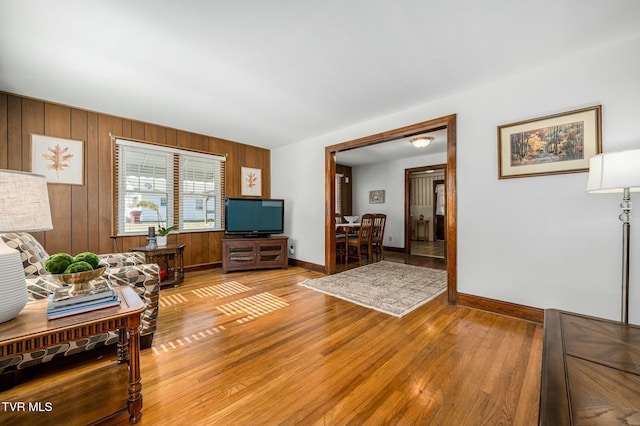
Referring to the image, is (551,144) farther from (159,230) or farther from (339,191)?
(339,191)

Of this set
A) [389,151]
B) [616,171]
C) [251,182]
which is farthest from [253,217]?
[616,171]

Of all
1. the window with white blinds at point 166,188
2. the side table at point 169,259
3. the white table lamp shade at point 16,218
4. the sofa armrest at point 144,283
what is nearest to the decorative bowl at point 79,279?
the white table lamp shade at point 16,218

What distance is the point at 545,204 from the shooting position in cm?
235

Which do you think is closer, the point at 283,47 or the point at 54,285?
the point at 54,285

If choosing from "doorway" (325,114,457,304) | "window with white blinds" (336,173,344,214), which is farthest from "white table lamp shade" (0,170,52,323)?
"window with white blinds" (336,173,344,214)

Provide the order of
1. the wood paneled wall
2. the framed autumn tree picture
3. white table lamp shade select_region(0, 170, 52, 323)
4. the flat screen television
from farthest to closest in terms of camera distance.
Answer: the flat screen television, the framed autumn tree picture, the wood paneled wall, white table lamp shade select_region(0, 170, 52, 323)

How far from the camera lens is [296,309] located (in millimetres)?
2725

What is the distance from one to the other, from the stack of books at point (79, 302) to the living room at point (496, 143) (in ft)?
5.97

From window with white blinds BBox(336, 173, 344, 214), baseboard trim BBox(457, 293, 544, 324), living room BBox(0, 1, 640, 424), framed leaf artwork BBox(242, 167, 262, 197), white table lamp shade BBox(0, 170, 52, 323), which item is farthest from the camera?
window with white blinds BBox(336, 173, 344, 214)

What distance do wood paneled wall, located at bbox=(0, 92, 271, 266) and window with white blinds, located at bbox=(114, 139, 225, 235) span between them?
0.44 feet

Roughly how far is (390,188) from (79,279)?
6.34 m

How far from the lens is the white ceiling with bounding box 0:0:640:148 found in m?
1.68

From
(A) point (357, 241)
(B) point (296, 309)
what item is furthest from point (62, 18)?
(A) point (357, 241)

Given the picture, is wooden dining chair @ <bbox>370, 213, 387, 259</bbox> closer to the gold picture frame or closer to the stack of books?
the gold picture frame
